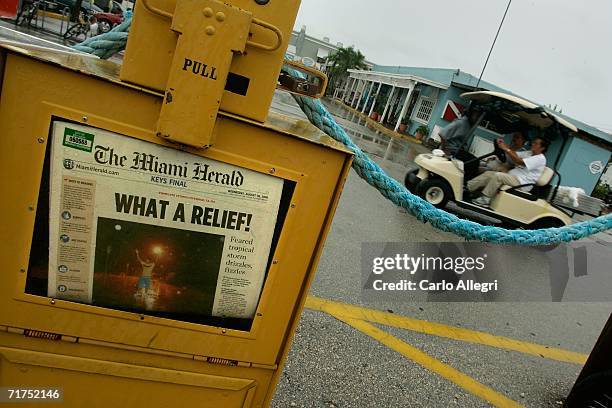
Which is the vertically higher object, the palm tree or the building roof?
the palm tree

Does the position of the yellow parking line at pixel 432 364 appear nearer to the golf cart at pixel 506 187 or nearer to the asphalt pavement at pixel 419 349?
the asphalt pavement at pixel 419 349

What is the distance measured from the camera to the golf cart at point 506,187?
7.06m

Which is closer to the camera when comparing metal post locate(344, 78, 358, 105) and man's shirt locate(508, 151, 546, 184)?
man's shirt locate(508, 151, 546, 184)

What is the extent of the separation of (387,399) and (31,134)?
2.19 metres

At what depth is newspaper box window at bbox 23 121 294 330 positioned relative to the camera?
1.09m

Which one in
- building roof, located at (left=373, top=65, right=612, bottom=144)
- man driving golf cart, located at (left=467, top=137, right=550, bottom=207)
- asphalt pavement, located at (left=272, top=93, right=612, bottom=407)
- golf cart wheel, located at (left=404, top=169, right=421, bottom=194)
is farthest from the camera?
building roof, located at (left=373, top=65, right=612, bottom=144)

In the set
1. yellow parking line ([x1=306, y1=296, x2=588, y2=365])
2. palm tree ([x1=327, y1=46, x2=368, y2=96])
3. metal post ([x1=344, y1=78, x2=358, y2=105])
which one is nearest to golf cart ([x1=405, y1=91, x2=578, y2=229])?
yellow parking line ([x1=306, y1=296, x2=588, y2=365])

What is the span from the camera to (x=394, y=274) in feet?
14.2

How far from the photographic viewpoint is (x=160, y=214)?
116cm

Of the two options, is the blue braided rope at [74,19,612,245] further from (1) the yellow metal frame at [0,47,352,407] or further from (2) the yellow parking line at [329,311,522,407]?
(2) the yellow parking line at [329,311,522,407]

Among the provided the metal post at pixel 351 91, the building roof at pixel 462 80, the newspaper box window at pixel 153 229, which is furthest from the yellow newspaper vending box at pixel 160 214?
the metal post at pixel 351 91

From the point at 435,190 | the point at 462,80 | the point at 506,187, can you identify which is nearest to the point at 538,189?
the point at 506,187

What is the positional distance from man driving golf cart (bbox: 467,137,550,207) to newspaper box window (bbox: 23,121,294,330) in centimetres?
675

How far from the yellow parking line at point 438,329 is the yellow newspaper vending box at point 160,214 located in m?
1.84
